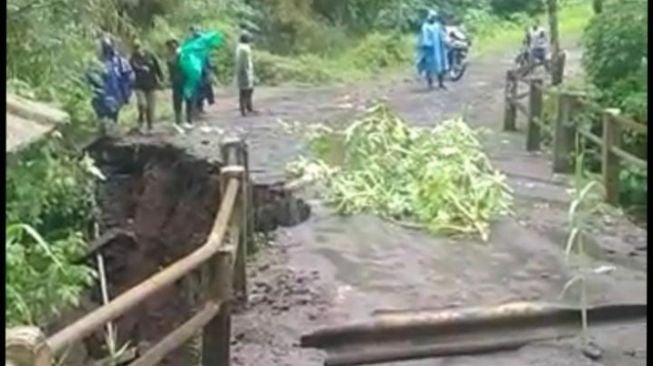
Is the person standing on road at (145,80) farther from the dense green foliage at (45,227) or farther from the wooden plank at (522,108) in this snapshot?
the dense green foliage at (45,227)

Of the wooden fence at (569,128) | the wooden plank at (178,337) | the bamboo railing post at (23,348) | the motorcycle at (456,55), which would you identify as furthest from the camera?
the motorcycle at (456,55)

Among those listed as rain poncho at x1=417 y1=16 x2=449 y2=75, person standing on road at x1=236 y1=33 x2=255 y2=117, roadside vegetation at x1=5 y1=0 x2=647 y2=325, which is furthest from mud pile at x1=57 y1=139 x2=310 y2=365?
rain poncho at x1=417 y1=16 x2=449 y2=75

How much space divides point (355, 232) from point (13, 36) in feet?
8.95

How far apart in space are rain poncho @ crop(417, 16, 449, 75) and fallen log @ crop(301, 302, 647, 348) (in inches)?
546

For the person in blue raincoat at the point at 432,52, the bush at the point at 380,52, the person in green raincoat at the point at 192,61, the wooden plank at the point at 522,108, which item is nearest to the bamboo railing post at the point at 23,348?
the wooden plank at the point at 522,108

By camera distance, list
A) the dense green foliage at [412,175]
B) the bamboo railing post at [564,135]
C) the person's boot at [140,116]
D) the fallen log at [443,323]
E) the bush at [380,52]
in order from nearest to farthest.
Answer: the fallen log at [443,323]
the dense green foliage at [412,175]
the bamboo railing post at [564,135]
the person's boot at [140,116]
the bush at [380,52]

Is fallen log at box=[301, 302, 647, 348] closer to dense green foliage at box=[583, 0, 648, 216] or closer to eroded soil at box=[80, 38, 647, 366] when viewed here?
eroded soil at box=[80, 38, 647, 366]

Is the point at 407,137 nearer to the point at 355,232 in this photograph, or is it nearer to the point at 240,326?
the point at 355,232

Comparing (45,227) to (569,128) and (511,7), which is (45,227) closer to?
(569,128)

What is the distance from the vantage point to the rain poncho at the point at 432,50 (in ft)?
67.5

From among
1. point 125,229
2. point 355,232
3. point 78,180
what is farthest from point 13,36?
point 125,229

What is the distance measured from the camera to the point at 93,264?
35.2 feet

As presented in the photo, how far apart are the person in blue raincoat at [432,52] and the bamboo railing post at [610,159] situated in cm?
1022

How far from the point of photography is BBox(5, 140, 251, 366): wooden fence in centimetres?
307
